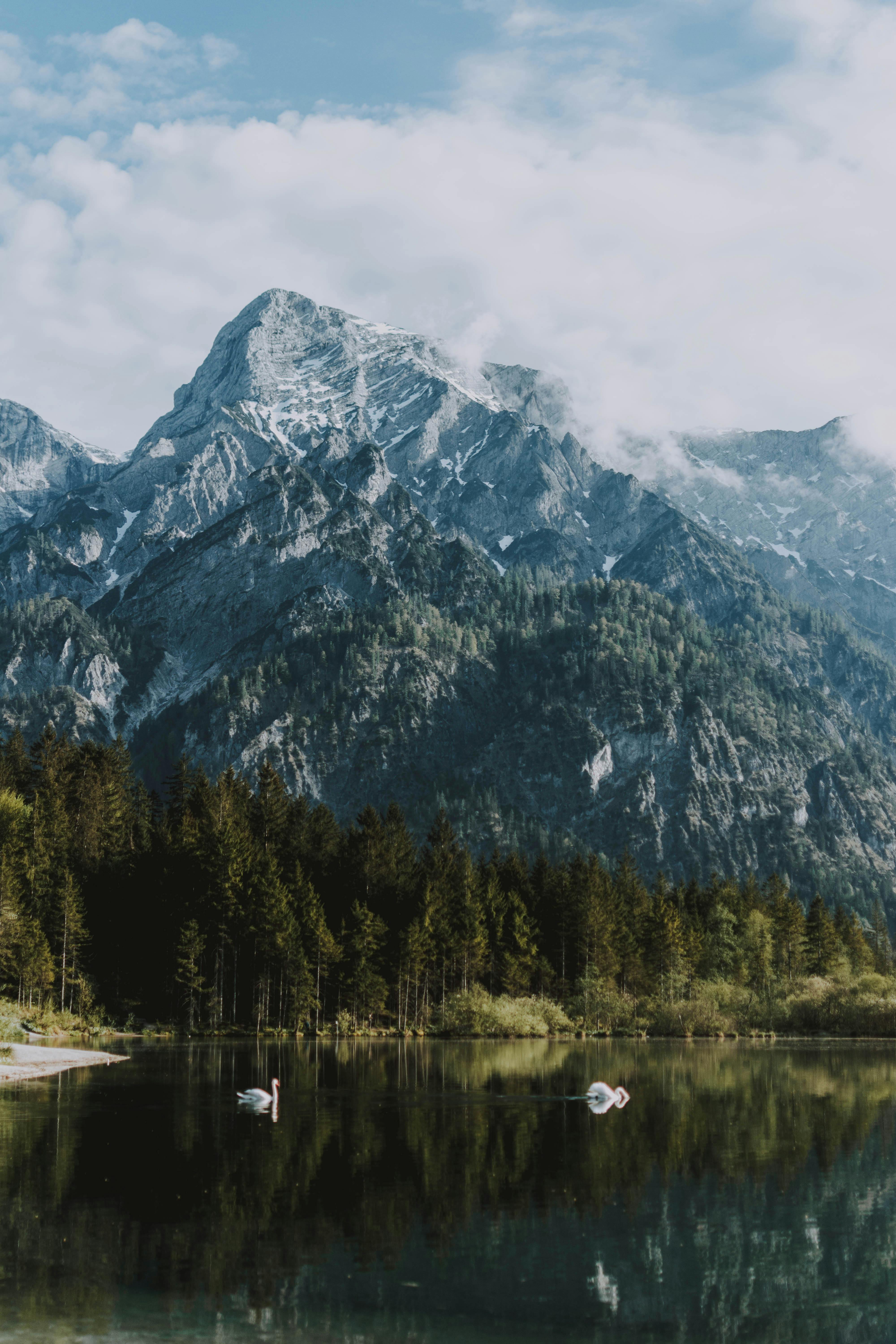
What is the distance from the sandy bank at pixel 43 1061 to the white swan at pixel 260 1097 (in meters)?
14.3

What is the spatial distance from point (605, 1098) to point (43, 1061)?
105ft

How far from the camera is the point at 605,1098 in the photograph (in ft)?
165

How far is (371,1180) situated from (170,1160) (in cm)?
638

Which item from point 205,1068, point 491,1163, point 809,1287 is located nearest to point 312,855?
point 205,1068

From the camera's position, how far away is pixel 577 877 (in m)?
129

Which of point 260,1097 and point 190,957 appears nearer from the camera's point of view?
point 260,1097

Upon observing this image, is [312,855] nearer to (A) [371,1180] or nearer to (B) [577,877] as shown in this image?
(B) [577,877]

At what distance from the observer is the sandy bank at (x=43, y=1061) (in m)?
58.1

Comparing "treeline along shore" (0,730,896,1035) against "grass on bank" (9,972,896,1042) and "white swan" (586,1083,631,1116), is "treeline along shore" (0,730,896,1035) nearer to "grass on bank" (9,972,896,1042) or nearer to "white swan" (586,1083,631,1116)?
"grass on bank" (9,972,896,1042)

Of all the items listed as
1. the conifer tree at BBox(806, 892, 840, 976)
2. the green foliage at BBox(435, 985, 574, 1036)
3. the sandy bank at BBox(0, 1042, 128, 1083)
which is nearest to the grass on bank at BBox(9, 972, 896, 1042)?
the green foliage at BBox(435, 985, 574, 1036)

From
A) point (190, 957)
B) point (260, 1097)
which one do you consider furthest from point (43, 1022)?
point (260, 1097)

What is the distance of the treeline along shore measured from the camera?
9900 centimetres

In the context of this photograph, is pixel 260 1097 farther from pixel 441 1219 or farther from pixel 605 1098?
pixel 441 1219

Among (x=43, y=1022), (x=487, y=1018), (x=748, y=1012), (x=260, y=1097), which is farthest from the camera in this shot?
(x=748, y=1012)
